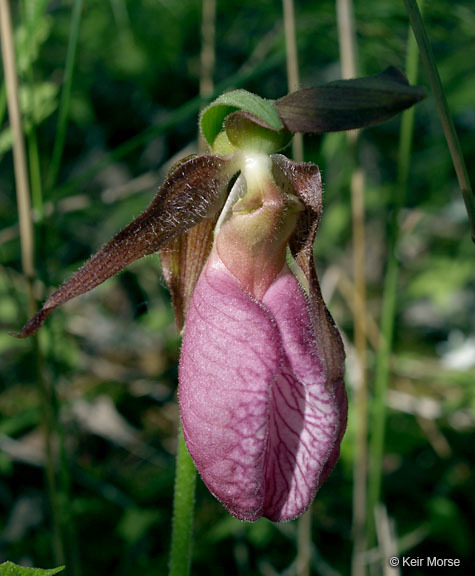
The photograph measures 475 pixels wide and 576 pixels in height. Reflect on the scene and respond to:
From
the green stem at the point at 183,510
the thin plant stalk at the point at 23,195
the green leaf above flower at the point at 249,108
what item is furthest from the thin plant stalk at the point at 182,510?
the thin plant stalk at the point at 23,195

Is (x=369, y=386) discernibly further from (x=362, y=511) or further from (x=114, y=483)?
(x=114, y=483)

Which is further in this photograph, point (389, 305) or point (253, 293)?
point (389, 305)

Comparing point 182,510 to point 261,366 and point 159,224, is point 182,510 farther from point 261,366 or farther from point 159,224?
point 159,224

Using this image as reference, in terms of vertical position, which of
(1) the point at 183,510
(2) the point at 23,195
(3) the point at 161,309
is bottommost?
(1) the point at 183,510

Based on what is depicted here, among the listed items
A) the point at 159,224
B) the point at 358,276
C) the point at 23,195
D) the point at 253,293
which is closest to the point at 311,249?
the point at 253,293

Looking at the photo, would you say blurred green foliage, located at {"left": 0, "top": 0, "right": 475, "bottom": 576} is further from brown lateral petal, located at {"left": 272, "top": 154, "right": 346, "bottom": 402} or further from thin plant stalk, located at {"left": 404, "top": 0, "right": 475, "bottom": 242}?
thin plant stalk, located at {"left": 404, "top": 0, "right": 475, "bottom": 242}

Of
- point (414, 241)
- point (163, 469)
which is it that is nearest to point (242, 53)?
point (414, 241)
